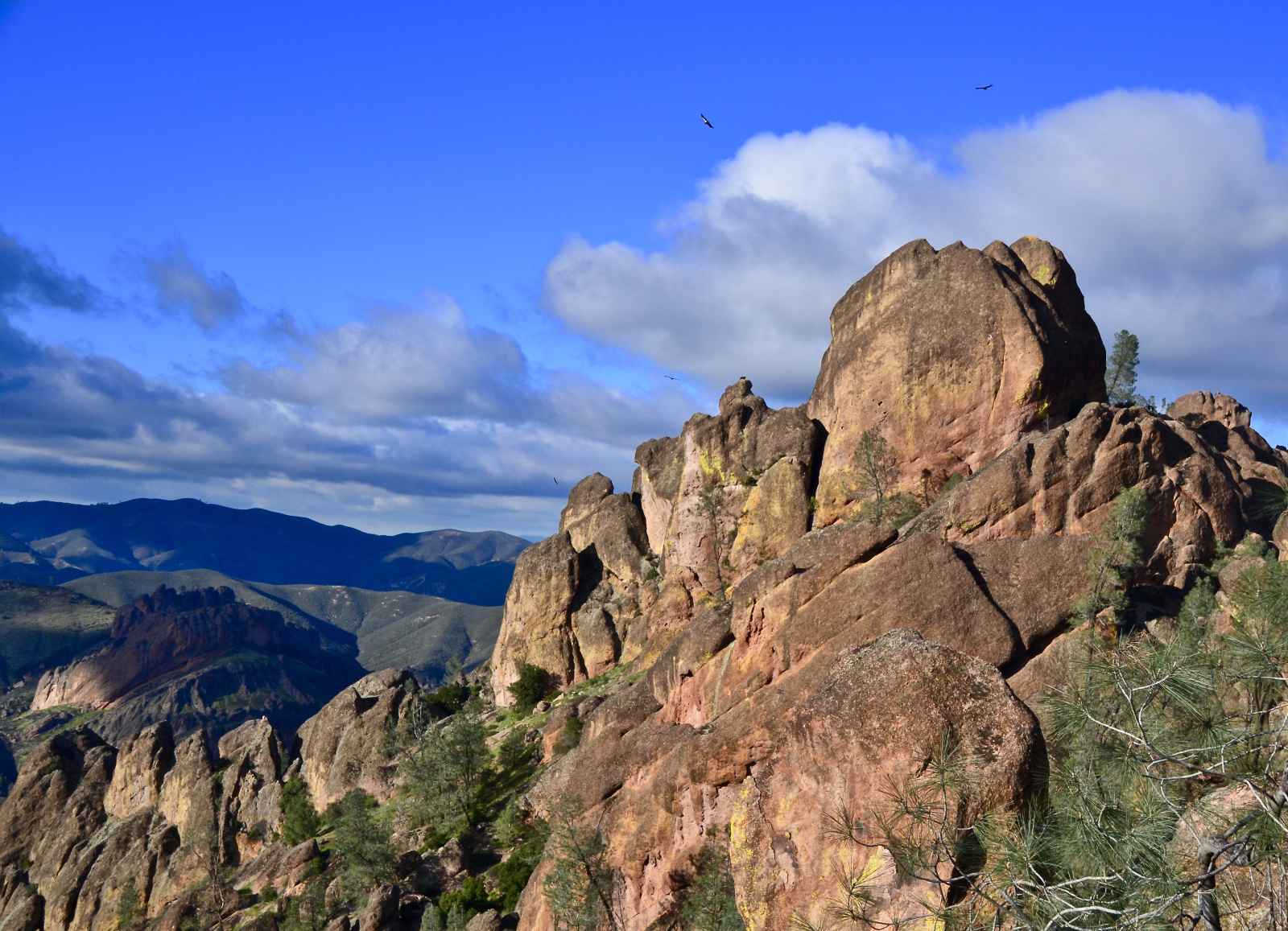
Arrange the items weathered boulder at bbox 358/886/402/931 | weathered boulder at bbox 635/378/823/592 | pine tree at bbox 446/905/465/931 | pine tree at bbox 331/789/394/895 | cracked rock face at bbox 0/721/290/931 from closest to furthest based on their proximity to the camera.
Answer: pine tree at bbox 446/905/465/931 → weathered boulder at bbox 358/886/402/931 → pine tree at bbox 331/789/394/895 → weathered boulder at bbox 635/378/823/592 → cracked rock face at bbox 0/721/290/931

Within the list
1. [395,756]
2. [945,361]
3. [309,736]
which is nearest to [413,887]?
[395,756]

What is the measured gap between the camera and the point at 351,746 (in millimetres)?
111812

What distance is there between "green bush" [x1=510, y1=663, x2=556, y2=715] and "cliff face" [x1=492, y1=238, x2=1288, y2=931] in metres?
2.04

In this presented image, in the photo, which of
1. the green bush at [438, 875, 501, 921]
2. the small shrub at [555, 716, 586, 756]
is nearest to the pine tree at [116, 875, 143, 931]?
the green bush at [438, 875, 501, 921]

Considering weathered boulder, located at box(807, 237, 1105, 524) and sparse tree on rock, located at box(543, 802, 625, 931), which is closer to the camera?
sparse tree on rock, located at box(543, 802, 625, 931)

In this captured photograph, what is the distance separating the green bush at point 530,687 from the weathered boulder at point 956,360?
41.4m

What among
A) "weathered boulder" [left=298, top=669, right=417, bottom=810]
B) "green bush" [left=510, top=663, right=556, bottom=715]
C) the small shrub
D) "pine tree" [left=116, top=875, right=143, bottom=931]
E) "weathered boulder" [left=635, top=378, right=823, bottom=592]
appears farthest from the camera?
"green bush" [left=510, top=663, right=556, bottom=715]

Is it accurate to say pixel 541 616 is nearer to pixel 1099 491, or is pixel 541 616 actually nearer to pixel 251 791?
pixel 251 791

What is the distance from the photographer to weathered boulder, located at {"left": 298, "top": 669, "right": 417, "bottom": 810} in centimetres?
10812

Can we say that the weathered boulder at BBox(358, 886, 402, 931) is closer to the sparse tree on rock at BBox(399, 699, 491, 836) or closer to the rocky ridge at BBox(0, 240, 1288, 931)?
the rocky ridge at BBox(0, 240, 1288, 931)

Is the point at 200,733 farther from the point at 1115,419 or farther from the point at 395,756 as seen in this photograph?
the point at 1115,419

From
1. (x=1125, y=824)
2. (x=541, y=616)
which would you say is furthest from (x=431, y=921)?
(x=1125, y=824)

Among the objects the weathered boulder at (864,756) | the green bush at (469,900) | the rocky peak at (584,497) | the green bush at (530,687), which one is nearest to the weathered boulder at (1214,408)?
the rocky peak at (584,497)

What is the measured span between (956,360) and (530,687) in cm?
6182
